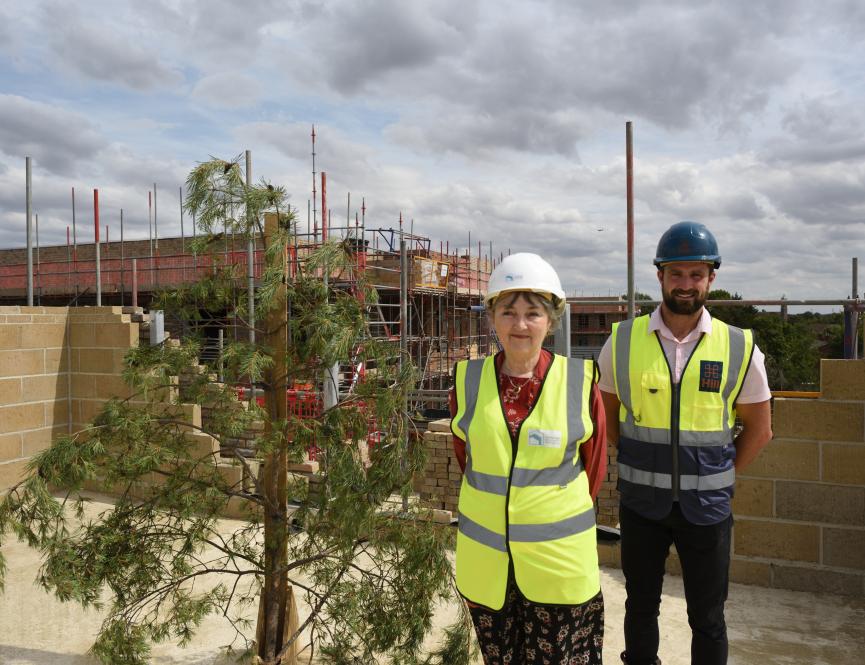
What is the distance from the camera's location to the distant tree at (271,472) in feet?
10.5

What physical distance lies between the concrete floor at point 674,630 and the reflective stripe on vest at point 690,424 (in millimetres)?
1747

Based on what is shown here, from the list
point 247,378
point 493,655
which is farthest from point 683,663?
point 247,378

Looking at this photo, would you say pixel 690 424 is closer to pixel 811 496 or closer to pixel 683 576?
pixel 683 576

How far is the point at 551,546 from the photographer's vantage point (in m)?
2.27

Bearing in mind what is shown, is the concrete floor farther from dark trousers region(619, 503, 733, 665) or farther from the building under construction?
the building under construction

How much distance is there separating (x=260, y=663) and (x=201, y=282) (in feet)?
6.44

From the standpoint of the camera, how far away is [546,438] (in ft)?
7.53

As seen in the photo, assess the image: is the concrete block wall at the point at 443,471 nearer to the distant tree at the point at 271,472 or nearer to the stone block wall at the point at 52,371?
the distant tree at the point at 271,472

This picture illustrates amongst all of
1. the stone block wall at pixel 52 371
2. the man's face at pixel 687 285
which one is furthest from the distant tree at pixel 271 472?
the stone block wall at pixel 52 371

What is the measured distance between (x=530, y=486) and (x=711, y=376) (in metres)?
1.03

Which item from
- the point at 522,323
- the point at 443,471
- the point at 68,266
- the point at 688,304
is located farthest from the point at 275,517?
the point at 68,266

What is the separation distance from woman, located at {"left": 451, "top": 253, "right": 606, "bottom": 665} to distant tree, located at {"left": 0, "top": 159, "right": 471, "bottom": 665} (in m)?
0.89

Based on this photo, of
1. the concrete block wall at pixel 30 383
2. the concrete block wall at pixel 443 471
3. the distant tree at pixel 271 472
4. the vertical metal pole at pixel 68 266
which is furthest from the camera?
the vertical metal pole at pixel 68 266

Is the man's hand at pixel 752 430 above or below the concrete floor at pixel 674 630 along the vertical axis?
above
